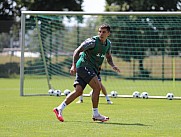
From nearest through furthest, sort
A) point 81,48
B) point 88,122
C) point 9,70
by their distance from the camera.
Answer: point 88,122, point 81,48, point 9,70

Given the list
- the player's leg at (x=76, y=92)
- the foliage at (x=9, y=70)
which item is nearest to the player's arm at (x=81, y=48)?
the player's leg at (x=76, y=92)

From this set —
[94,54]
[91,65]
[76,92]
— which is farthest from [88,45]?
[76,92]

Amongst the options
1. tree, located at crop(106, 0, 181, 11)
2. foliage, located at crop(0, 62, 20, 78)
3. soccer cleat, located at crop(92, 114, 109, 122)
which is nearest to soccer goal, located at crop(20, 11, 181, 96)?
foliage, located at crop(0, 62, 20, 78)

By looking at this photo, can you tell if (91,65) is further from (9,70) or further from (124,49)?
(9,70)

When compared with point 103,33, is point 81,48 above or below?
below

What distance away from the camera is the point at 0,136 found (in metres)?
→ 9.15

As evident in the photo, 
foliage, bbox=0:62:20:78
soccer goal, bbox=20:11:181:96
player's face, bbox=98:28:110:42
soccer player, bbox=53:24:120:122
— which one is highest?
player's face, bbox=98:28:110:42

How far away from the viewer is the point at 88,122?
11.5m

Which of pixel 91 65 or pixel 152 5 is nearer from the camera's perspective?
pixel 91 65

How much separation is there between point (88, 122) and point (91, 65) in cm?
120

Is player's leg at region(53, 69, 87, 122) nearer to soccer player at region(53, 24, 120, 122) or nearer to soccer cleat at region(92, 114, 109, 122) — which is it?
soccer player at region(53, 24, 120, 122)

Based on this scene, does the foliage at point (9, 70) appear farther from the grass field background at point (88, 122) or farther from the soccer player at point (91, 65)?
the soccer player at point (91, 65)

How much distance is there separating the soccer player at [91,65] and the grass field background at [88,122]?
36 centimetres

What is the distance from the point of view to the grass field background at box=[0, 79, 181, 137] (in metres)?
9.68
